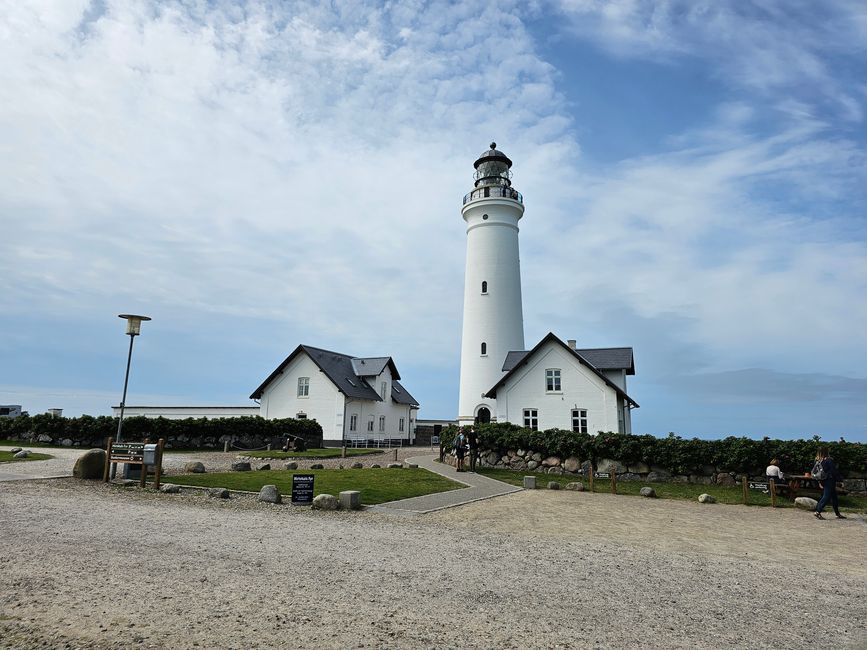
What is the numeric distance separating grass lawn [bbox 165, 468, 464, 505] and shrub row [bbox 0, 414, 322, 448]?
14.3 m

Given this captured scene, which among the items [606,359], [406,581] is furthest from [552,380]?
[406,581]

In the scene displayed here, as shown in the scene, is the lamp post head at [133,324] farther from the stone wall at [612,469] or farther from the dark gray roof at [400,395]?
the dark gray roof at [400,395]

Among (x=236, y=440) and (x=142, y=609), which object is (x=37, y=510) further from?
(x=236, y=440)

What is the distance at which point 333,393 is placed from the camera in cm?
3881

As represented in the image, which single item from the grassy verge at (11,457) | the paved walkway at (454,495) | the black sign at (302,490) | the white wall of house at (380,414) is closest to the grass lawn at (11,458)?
the grassy verge at (11,457)

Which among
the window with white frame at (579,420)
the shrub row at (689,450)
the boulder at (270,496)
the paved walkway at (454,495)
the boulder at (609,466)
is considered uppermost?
the window with white frame at (579,420)

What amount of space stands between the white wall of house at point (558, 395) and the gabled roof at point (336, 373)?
43.6ft

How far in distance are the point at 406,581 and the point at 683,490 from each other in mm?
14611

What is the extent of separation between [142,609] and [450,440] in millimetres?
21384

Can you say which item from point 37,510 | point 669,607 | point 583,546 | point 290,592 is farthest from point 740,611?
point 37,510

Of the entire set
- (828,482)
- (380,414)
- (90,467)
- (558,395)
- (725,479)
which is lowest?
(725,479)

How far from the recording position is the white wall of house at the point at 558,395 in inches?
1081

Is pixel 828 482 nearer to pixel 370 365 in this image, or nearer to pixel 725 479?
pixel 725 479

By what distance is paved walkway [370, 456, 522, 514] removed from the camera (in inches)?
484
